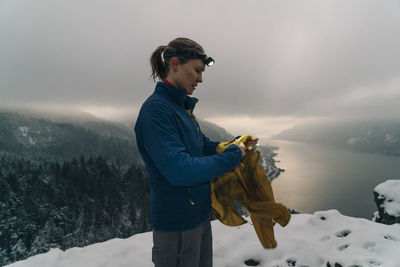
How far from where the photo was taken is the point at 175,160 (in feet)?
5.27

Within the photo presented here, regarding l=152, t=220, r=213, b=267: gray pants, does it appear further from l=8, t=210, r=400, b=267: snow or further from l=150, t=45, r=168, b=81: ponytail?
l=8, t=210, r=400, b=267: snow

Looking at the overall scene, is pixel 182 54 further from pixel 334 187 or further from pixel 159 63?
pixel 334 187

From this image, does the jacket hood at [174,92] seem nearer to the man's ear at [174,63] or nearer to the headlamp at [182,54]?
the man's ear at [174,63]

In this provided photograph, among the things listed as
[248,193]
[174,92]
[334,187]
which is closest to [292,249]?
[248,193]

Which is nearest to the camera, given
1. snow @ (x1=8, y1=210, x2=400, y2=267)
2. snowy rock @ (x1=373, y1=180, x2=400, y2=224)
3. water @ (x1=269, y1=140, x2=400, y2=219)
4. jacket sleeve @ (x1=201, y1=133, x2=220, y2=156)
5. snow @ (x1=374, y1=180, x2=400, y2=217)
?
jacket sleeve @ (x1=201, y1=133, x2=220, y2=156)

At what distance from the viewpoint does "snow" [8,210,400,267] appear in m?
4.10

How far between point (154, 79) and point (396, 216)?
11.3m

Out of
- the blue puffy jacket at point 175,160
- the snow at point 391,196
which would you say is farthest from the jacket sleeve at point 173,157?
the snow at point 391,196

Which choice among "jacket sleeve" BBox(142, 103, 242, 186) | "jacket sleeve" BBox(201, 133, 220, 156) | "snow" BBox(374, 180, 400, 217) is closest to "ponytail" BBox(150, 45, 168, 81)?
"jacket sleeve" BBox(142, 103, 242, 186)

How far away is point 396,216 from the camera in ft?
27.5

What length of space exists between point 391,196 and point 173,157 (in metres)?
12.2

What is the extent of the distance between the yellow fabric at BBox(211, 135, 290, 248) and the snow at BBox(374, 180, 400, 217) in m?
9.66

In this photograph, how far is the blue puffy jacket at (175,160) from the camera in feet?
5.41

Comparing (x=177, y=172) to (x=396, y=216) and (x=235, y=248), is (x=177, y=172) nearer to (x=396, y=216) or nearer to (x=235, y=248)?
(x=235, y=248)
